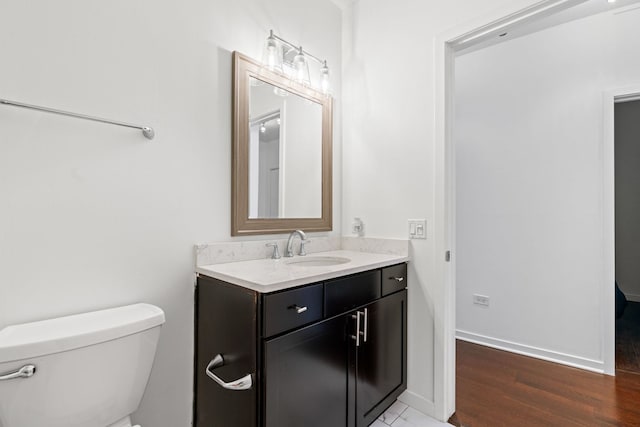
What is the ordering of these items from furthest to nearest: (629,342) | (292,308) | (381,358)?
(629,342) < (381,358) < (292,308)

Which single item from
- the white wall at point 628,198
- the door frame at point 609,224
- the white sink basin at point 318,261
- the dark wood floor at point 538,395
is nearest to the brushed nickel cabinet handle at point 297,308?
the white sink basin at point 318,261

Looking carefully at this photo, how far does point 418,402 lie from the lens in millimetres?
1770

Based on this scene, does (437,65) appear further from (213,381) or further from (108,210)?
(213,381)

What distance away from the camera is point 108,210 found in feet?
3.88

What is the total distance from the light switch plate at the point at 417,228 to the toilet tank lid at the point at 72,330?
1361 mm

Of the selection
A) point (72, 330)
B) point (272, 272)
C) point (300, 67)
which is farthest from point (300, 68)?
point (72, 330)

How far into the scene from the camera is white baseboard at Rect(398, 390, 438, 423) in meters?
1.71

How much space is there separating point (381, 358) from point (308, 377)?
550 mm

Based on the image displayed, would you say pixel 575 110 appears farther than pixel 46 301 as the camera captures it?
Yes

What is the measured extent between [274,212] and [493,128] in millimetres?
2117

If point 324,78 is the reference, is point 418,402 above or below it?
below

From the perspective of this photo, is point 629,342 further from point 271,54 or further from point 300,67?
point 271,54

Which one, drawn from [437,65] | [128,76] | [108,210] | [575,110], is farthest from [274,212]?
[575,110]

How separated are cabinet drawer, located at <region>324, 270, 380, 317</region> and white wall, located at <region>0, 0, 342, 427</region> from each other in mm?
626
